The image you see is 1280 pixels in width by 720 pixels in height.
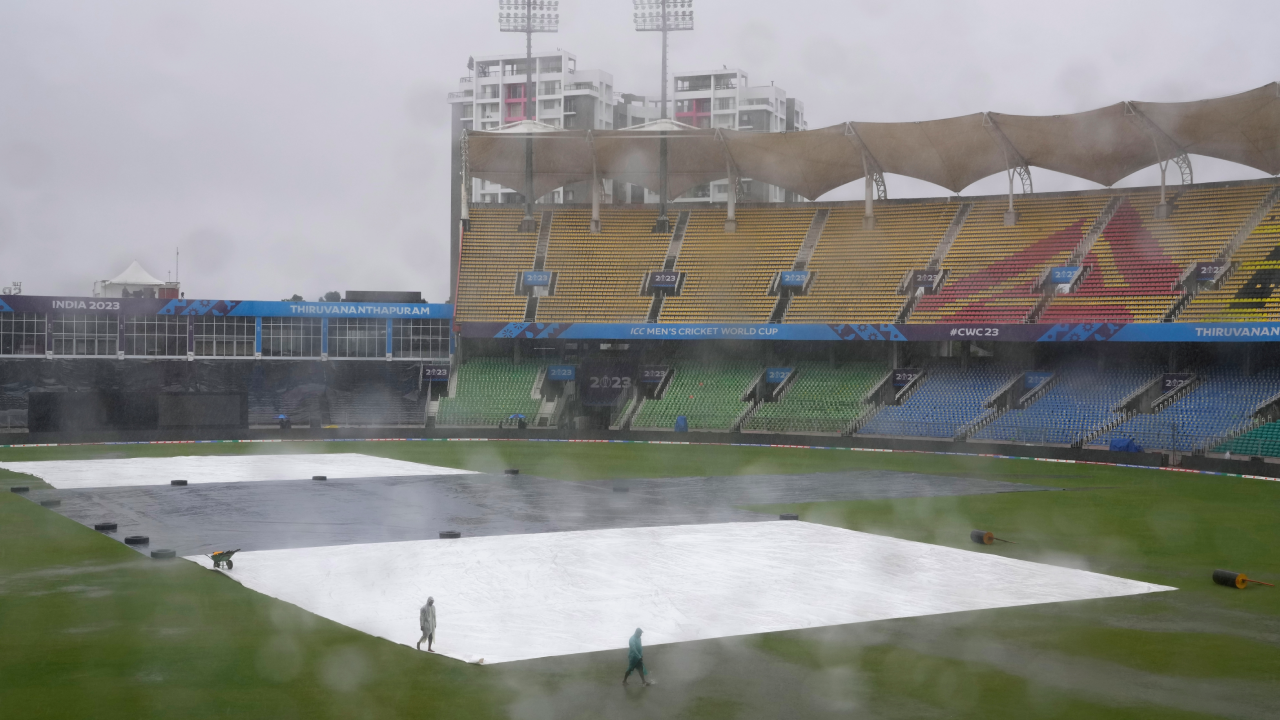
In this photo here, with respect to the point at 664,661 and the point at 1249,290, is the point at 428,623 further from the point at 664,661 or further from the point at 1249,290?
the point at 1249,290

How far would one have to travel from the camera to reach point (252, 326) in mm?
68750

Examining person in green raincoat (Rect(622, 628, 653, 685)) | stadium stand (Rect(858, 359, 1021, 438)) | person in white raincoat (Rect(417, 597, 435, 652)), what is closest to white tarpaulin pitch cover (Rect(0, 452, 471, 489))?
person in white raincoat (Rect(417, 597, 435, 652))

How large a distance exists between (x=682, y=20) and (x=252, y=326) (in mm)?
34894

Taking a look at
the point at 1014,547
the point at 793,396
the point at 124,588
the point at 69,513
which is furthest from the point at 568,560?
the point at 793,396

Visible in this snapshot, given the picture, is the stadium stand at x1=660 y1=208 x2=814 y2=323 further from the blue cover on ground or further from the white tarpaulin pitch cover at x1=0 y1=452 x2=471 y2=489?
the white tarpaulin pitch cover at x1=0 y1=452 x2=471 y2=489

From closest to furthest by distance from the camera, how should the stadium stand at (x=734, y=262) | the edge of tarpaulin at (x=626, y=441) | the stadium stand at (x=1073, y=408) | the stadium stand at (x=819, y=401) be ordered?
the edge of tarpaulin at (x=626, y=441)
the stadium stand at (x=1073, y=408)
the stadium stand at (x=819, y=401)
the stadium stand at (x=734, y=262)

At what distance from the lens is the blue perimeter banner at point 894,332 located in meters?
49.7

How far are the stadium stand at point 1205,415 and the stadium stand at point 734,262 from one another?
70.5 feet

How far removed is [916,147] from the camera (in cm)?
6319

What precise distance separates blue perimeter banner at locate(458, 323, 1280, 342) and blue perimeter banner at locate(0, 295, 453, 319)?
6014 mm

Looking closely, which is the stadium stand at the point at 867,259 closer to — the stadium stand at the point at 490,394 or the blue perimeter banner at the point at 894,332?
the blue perimeter banner at the point at 894,332

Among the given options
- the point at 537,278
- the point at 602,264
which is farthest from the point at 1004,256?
the point at 537,278

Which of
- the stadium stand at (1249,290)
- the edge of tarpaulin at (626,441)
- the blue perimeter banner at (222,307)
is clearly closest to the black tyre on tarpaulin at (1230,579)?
the edge of tarpaulin at (626,441)

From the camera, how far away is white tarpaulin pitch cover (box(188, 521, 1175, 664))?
1661 centimetres
